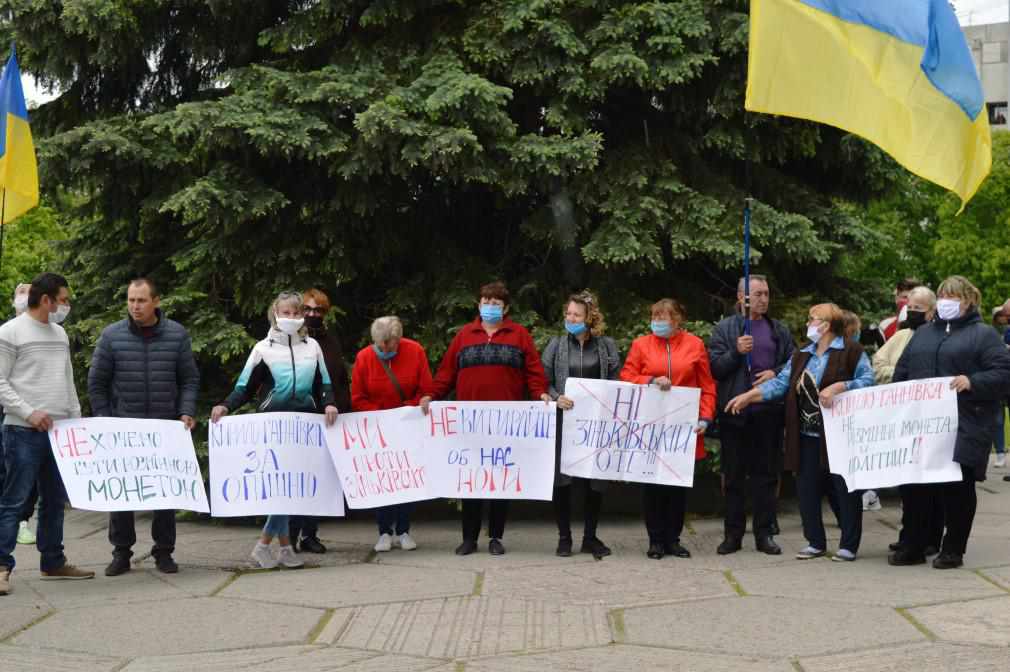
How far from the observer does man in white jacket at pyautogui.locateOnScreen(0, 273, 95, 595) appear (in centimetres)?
858

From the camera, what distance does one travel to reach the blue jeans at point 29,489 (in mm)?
8648

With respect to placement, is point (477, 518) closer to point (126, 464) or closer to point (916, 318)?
point (126, 464)

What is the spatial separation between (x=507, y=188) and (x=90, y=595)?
4.54m

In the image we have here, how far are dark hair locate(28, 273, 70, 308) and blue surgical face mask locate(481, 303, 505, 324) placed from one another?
9.19ft

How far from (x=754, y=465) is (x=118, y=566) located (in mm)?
4400

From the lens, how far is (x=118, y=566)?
30.1 feet

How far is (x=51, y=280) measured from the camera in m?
Result: 8.71

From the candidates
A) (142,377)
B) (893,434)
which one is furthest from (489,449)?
(893,434)

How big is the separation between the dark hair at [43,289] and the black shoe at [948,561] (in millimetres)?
5911

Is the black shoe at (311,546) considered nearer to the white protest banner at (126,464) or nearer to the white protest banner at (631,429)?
the white protest banner at (126,464)

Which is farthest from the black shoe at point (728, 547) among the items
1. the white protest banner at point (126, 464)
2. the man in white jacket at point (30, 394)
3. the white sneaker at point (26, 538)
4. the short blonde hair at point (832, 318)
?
the white sneaker at point (26, 538)

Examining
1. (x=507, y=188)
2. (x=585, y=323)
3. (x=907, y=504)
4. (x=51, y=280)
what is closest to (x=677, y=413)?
(x=585, y=323)

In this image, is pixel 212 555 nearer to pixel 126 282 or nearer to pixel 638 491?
pixel 126 282

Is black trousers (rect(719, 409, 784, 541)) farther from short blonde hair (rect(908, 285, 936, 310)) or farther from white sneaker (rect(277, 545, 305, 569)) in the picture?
white sneaker (rect(277, 545, 305, 569))
